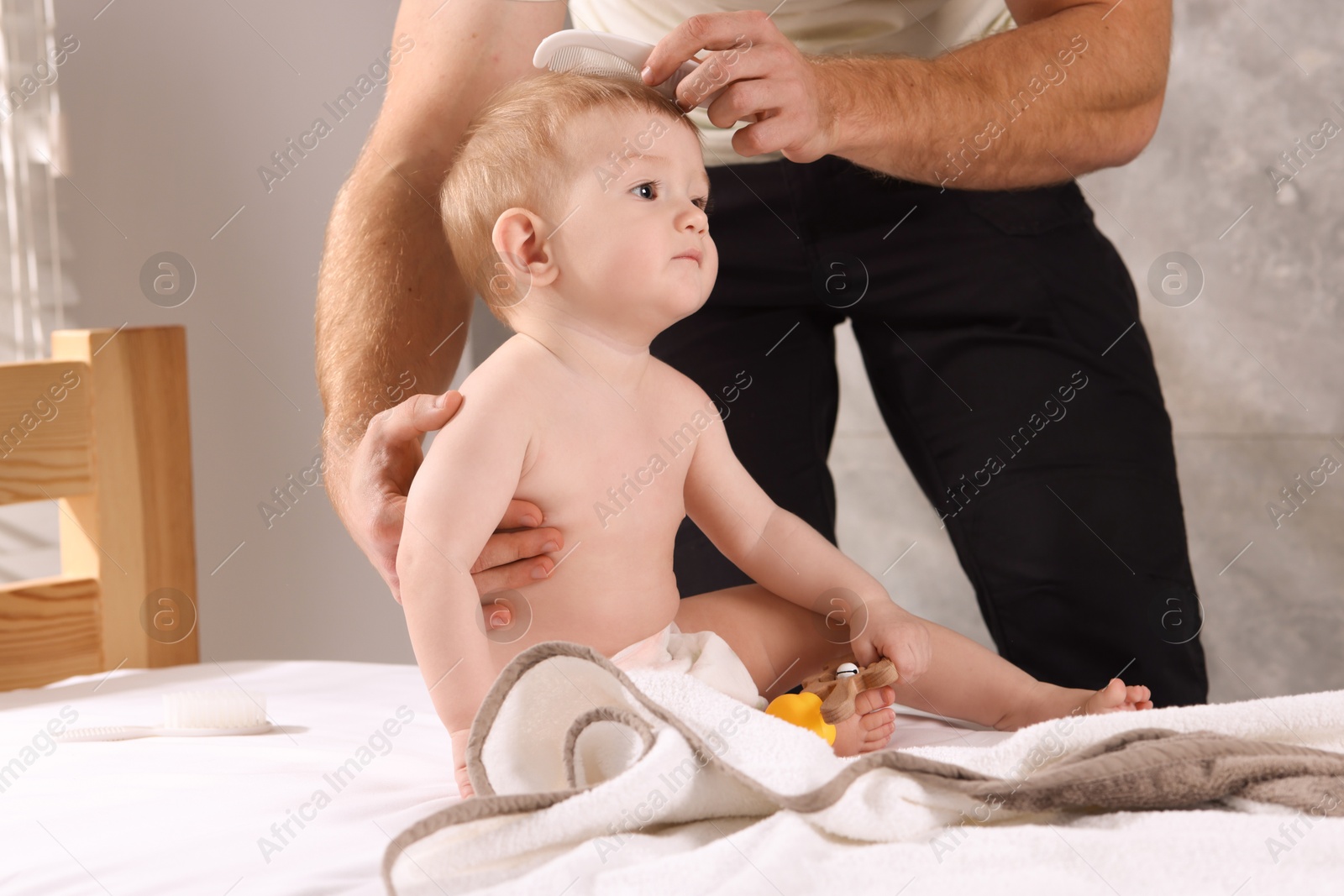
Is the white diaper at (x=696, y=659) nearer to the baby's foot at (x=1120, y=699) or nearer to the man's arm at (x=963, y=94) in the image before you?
the baby's foot at (x=1120, y=699)

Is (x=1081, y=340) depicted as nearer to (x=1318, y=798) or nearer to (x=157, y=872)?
(x=1318, y=798)

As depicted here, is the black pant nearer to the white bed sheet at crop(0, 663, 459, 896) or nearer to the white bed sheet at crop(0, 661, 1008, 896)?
the white bed sheet at crop(0, 661, 1008, 896)

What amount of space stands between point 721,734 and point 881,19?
3.03 feet

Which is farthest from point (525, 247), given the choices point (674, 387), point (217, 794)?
point (217, 794)

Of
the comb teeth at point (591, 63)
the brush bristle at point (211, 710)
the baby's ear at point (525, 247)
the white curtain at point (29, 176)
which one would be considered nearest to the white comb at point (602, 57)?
the comb teeth at point (591, 63)

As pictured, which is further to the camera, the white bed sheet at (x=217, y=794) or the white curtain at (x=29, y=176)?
the white curtain at (x=29, y=176)

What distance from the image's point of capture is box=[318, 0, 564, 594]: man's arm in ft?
3.61

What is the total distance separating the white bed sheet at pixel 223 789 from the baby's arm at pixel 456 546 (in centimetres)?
7

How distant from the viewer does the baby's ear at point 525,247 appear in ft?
2.72

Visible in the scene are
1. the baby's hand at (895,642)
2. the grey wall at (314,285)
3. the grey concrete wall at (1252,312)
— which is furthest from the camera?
the grey concrete wall at (1252,312)

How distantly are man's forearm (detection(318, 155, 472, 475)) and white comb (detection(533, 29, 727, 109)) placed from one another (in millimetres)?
358

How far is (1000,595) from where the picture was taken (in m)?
1.20

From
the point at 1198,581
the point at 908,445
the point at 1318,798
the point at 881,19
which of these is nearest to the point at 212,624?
the point at 908,445

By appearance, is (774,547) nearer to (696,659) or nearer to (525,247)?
(696,659)
